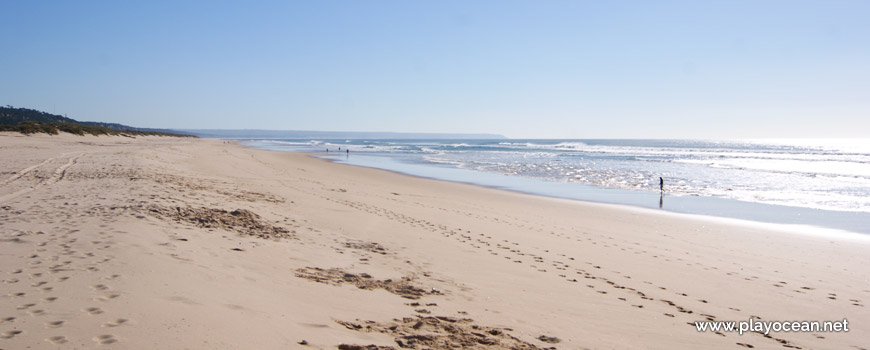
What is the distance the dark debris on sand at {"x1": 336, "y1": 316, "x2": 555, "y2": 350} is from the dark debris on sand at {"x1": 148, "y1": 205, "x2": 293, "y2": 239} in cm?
442

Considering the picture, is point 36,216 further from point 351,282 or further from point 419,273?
point 419,273

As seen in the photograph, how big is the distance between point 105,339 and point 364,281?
3283mm

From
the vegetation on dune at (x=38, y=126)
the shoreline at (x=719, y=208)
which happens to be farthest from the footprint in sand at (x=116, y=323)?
the vegetation on dune at (x=38, y=126)

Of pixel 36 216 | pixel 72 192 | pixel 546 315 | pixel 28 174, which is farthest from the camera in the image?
pixel 28 174

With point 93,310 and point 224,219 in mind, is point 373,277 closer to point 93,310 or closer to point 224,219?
point 93,310

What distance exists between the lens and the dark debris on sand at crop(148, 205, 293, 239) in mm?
8719

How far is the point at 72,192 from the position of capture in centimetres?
1118

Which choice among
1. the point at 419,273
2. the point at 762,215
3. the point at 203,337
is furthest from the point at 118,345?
the point at 762,215

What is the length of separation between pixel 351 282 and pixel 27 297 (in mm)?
3273

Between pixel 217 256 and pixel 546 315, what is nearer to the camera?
pixel 546 315

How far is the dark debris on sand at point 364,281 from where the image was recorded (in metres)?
6.16

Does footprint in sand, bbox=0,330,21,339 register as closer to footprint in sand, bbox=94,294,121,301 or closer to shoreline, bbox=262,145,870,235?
footprint in sand, bbox=94,294,121,301

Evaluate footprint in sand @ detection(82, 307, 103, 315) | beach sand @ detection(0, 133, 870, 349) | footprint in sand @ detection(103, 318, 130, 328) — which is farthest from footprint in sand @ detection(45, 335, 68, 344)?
footprint in sand @ detection(82, 307, 103, 315)

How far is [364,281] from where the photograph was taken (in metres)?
6.48
